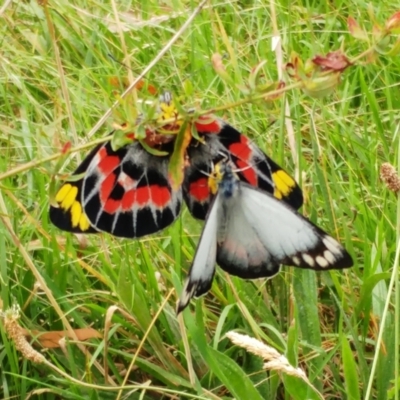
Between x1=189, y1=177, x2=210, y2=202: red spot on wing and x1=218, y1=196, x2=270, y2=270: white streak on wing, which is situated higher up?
x1=189, y1=177, x2=210, y2=202: red spot on wing

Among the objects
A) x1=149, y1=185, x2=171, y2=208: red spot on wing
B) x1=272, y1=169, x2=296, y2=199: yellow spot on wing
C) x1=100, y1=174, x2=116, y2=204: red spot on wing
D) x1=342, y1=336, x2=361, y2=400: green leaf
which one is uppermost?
x1=100, y1=174, x2=116, y2=204: red spot on wing

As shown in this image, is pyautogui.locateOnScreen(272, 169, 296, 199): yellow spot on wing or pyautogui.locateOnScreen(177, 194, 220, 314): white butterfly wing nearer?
pyautogui.locateOnScreen(177, 194, 220, 314): white butterfly wing

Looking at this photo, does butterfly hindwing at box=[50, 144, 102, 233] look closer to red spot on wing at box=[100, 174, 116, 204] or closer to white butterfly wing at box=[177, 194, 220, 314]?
red spot on wing at box=[100, 174, 116, 204]

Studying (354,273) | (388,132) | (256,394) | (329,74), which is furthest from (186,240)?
(329,74)

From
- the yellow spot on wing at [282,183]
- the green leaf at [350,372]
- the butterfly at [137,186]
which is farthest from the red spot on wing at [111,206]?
the green leaf at [350,372]

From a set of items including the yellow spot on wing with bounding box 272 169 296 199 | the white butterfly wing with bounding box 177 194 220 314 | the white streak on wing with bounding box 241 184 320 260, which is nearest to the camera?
the white butterfly wing with bounding box 177 194 220 314

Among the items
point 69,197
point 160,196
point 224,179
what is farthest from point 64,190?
point 224,179

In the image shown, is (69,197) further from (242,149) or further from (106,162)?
(242,149)

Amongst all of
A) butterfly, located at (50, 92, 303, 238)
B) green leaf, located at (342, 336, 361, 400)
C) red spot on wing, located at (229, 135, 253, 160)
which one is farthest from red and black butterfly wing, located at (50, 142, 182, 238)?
green leaf, located at (342, 336, 361, 400)
